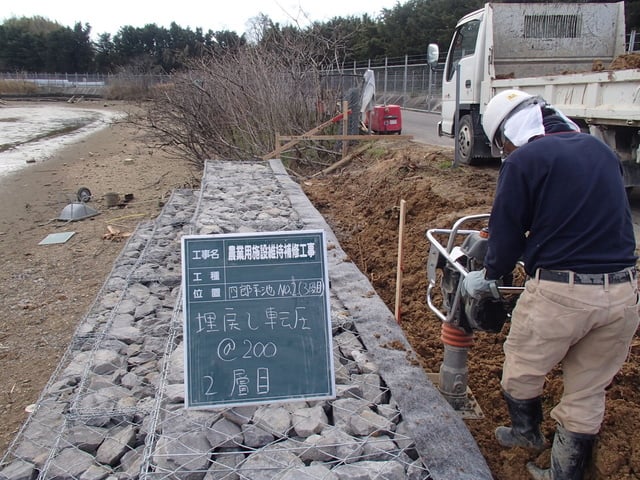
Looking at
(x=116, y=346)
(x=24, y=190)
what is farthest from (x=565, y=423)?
(x=24, y=190)

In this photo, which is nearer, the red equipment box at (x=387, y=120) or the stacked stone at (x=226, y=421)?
the stacked stone at (x=226, y=421)

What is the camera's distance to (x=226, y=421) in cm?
279

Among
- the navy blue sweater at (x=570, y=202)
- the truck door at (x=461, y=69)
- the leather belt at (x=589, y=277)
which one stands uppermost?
the truck door at (x=461, y=69)

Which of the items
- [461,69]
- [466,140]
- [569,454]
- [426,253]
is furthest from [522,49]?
[569,454]

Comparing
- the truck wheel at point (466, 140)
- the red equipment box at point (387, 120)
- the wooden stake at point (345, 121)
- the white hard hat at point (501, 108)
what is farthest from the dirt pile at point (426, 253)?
the red equipment box at point (387, 120)

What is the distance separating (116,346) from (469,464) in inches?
108

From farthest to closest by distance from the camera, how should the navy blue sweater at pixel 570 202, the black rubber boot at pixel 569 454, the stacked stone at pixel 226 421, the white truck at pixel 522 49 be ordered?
the white truck at pixel 522 49, the stacked stone at pixel 226 421, the black rubber boot at pixel 569 454, the navy blue sweater at pixel 570 202

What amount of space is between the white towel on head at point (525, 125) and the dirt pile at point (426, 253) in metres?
1.47

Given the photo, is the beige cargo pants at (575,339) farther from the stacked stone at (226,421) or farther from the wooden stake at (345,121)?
the wooden stake at (345,121)

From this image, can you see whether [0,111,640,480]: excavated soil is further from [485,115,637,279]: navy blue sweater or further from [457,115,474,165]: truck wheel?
[485,115,637,279]: navy blue sweater

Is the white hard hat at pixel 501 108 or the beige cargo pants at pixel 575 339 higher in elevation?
the white hard hat at pixel 501 108

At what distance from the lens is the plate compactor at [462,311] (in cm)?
264

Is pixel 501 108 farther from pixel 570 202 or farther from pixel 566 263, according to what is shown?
pixel 566 263

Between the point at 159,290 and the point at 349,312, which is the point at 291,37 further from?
the point at 349,312
